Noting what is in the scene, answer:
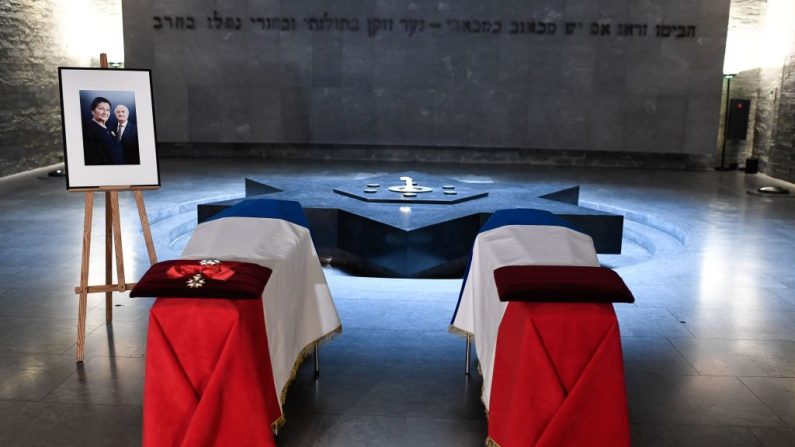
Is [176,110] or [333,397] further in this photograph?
[176,110]

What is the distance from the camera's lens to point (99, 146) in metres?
4.09

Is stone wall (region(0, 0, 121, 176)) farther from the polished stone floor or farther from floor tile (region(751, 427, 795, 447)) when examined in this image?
floor tile (region(751, 427, 795, 447))

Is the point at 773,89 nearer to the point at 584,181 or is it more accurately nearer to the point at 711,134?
the point at 711,134

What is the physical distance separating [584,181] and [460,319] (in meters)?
7.81

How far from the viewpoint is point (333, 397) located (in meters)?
3.51

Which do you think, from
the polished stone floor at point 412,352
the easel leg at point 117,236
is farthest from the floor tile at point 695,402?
the easel leg at point 117,236

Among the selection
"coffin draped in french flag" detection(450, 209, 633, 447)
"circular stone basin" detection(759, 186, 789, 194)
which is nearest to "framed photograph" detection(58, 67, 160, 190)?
"coffin draped in french flag" detection(450, 209, 633, 447)

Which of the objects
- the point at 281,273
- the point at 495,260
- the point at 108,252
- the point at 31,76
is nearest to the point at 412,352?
the point at 495,260

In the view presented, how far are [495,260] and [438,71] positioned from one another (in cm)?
966

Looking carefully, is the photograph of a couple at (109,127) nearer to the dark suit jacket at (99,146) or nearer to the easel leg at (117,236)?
the dark suit jacket at (99,146)

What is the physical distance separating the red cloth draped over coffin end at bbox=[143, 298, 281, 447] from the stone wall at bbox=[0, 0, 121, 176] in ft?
29.8

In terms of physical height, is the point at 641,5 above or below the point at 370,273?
above

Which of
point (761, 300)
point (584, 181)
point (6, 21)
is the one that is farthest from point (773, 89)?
point (6, 21)

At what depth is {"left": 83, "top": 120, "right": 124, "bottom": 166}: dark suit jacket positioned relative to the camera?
159 inches
